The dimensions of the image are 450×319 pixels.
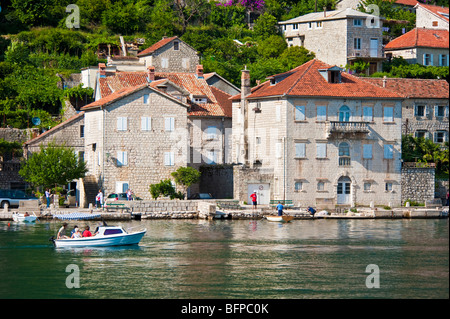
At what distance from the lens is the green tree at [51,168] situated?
69500 mm

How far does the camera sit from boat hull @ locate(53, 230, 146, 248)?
51.4 meters

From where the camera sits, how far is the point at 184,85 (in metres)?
81.4

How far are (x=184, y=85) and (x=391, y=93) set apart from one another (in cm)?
1802

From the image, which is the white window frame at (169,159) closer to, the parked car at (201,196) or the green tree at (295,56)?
the parked car at (201,196)

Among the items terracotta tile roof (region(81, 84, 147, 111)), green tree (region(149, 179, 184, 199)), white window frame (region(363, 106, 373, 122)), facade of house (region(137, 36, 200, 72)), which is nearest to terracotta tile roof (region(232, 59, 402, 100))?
white window frame (region(363, 106, 373, 122))

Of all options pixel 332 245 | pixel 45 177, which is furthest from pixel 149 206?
pixel 332 245

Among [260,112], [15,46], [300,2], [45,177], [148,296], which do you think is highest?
[300,2]

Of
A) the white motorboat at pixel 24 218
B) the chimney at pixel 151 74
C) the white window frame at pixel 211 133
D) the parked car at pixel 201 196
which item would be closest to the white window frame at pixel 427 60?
the white window frame at pixel 211 133

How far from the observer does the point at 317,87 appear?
7188cm

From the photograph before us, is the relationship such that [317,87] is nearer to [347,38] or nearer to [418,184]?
[418,184]

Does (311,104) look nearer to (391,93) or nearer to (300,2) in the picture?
(391,93)

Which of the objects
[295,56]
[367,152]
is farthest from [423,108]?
[295,56]

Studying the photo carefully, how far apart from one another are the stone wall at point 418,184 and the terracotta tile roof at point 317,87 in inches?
234

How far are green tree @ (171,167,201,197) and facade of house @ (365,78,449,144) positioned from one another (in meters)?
19.7
